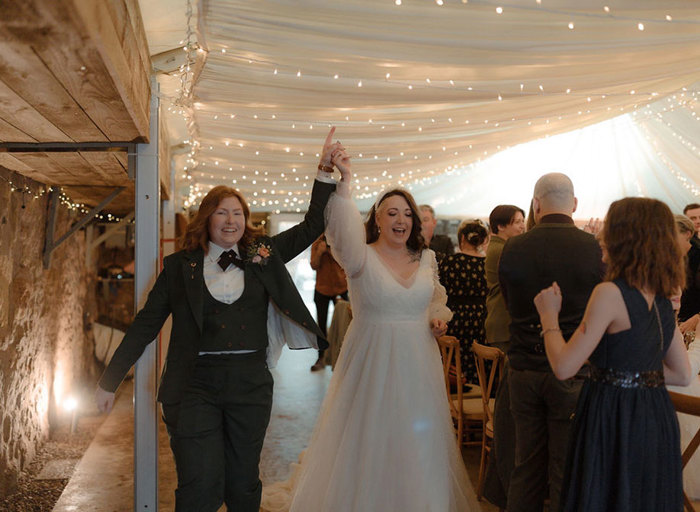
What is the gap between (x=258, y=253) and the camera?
116 inches

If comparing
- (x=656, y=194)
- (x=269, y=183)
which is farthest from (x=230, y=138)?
(x=656, y=194)

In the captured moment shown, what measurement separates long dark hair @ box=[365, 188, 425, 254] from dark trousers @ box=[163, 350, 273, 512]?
992 mm

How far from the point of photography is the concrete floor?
4.12 m

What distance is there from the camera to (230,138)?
4938 millimetres

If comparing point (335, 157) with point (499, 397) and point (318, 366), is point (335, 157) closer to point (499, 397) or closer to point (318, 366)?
point (499, 397)

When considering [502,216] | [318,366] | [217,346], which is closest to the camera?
[217,346]

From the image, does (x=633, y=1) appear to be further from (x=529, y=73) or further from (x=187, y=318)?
(x=187, y=318)

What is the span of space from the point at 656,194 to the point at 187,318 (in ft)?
21.1

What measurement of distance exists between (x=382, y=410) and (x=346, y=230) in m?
0.89

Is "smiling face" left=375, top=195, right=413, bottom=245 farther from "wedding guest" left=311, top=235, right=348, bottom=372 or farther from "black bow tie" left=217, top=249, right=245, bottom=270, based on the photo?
"wedding guest" left=311, top=235, right=348, bottom=372

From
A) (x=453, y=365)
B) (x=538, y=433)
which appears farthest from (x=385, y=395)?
(x=453, y=365)

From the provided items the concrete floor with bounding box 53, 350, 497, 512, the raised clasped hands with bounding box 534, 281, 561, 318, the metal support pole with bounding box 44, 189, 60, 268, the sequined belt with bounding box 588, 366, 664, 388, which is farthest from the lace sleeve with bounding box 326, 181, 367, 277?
the metal support pole with bounding box 44, 189, 60, 268

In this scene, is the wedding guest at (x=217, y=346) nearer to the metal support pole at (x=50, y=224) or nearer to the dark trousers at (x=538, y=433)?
the dark trousers at (x=538, y=433)

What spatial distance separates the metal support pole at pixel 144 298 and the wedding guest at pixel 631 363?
210 cm
